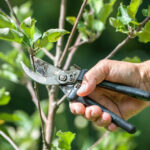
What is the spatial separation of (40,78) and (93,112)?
0.21 meters

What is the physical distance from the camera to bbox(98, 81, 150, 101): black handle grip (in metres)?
1.06

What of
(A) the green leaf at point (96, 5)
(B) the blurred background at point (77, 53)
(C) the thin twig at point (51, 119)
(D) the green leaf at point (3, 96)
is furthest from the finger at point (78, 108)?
(B) the blurred background at point (77, 53)

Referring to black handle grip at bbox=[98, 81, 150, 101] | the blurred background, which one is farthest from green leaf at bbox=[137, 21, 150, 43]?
the blurred background

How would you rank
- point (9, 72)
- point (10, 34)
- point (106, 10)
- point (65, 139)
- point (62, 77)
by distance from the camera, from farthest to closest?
point (9, 72)
point (106, 10)
point (62, 77)
point (65, 139)
point (10, 34)

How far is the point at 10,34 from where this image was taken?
853 millimetres

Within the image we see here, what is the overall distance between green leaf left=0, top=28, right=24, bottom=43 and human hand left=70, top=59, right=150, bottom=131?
327 mm

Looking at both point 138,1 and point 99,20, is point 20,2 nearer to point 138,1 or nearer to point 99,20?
point 99,20

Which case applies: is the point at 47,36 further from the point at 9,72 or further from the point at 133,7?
the point at 9,72

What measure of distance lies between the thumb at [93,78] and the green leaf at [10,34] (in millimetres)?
323

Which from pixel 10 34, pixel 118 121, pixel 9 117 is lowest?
pixel 9 117

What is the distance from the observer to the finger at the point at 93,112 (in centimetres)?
108

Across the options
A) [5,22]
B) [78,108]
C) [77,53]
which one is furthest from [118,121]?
[77,53]

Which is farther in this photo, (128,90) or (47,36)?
(128,90)

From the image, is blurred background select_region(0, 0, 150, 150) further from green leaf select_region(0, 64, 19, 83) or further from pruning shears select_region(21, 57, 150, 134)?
pruning shears select_region(21, 57, 150, 134)
